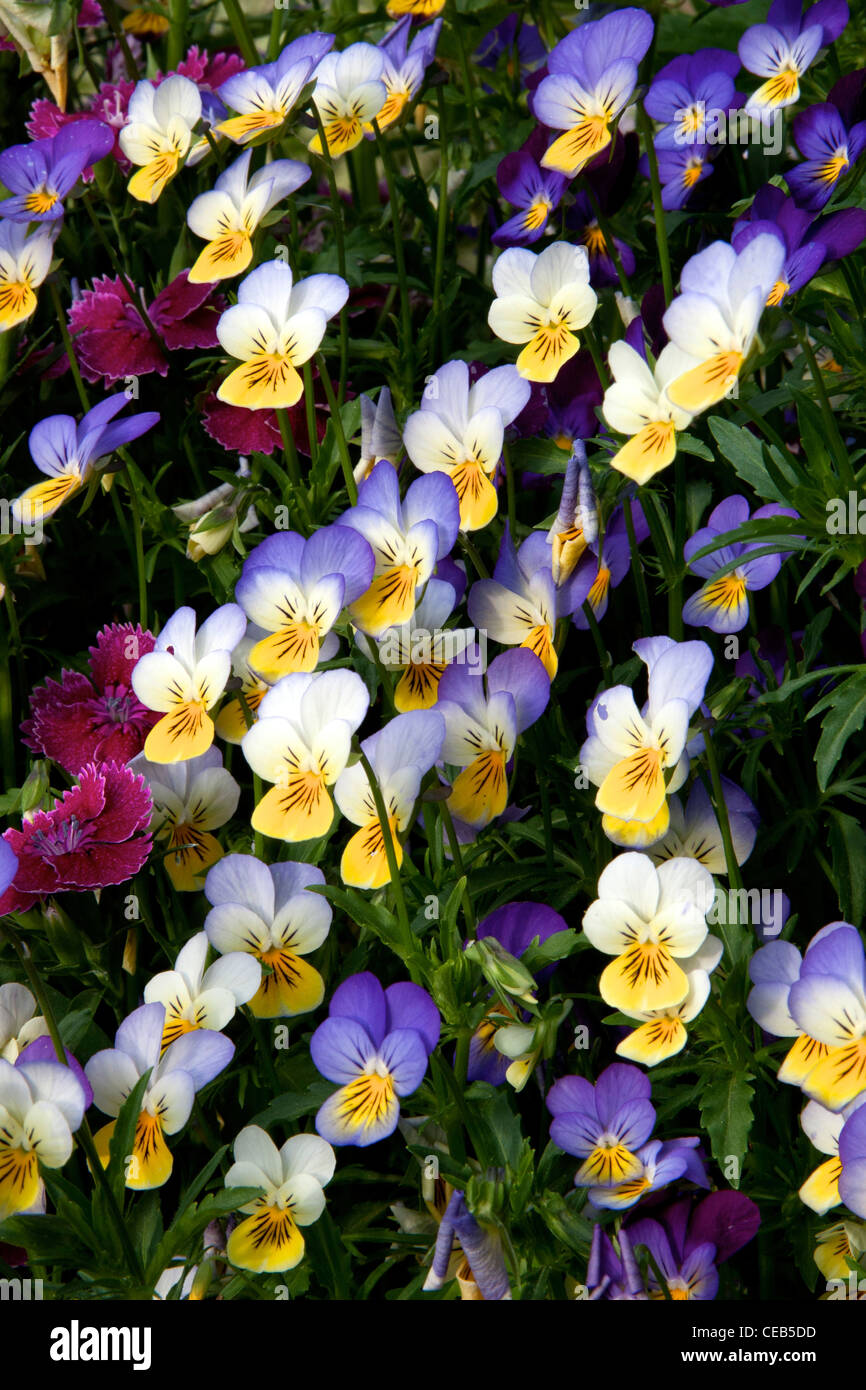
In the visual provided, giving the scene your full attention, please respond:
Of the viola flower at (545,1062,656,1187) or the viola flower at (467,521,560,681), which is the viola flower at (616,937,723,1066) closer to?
the viola flower at (545,1062,656,1187)

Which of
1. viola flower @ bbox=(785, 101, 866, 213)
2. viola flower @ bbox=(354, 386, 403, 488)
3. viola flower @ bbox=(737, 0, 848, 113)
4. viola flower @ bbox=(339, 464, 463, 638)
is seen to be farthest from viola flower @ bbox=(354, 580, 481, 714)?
viola flower @ bbox=(737, 0, 848, 113)

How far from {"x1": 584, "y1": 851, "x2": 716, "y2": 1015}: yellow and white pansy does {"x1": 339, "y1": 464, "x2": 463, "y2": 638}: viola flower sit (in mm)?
238

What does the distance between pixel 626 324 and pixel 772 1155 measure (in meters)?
0.74

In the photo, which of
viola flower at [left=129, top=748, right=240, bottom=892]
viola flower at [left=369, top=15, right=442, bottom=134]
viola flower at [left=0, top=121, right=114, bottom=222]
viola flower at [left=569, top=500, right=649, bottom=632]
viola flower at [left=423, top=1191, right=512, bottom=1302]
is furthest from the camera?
viola flower at [left=369, top=15, right=442, bottom=134]

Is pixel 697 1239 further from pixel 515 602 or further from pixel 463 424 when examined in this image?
pixel 463 424

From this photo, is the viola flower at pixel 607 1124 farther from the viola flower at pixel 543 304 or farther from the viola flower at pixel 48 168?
the viola flower at pixel 48 168

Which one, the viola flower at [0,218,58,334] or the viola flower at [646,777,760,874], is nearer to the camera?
the viola flower at [646,777,760,874]

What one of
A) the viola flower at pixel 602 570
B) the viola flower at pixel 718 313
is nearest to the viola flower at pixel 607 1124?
the viola flower at pixel 602 570

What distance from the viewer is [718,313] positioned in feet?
3.37

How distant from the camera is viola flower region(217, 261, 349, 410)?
117cm

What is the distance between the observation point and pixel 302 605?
106 cm

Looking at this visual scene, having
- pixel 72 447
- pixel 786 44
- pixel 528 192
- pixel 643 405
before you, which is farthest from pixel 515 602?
pixel 786 44

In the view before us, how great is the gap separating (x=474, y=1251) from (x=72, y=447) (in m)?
0.72
